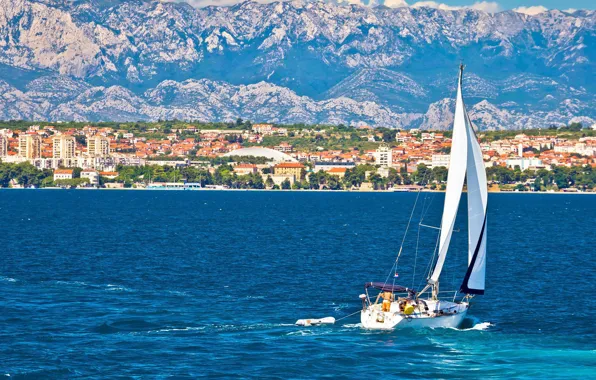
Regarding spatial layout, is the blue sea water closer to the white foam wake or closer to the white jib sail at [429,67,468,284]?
the white foam wake

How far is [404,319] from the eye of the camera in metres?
52.8

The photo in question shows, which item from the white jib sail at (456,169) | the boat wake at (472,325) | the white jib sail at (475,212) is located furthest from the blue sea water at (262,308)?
the white jib sail at (456,169)

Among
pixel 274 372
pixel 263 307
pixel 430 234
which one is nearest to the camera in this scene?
pixel 274 372

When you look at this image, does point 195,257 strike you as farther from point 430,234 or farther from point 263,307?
point 430,234

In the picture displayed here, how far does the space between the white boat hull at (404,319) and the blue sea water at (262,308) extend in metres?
0.51

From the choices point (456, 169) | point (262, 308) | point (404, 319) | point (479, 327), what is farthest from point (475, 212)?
point (262, 308)

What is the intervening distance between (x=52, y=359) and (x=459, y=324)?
63.3ft

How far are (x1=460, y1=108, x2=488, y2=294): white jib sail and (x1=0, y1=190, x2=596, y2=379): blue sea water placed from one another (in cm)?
235

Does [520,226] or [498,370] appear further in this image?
[520,226]

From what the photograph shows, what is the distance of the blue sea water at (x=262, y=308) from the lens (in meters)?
46.9

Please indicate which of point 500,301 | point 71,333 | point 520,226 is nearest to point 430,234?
point 520,226

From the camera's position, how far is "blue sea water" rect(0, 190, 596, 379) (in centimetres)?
4688

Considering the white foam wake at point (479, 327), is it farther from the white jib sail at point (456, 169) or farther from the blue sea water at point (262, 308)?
the white jib sail at point (456, 169)

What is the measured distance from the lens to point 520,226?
461ft
